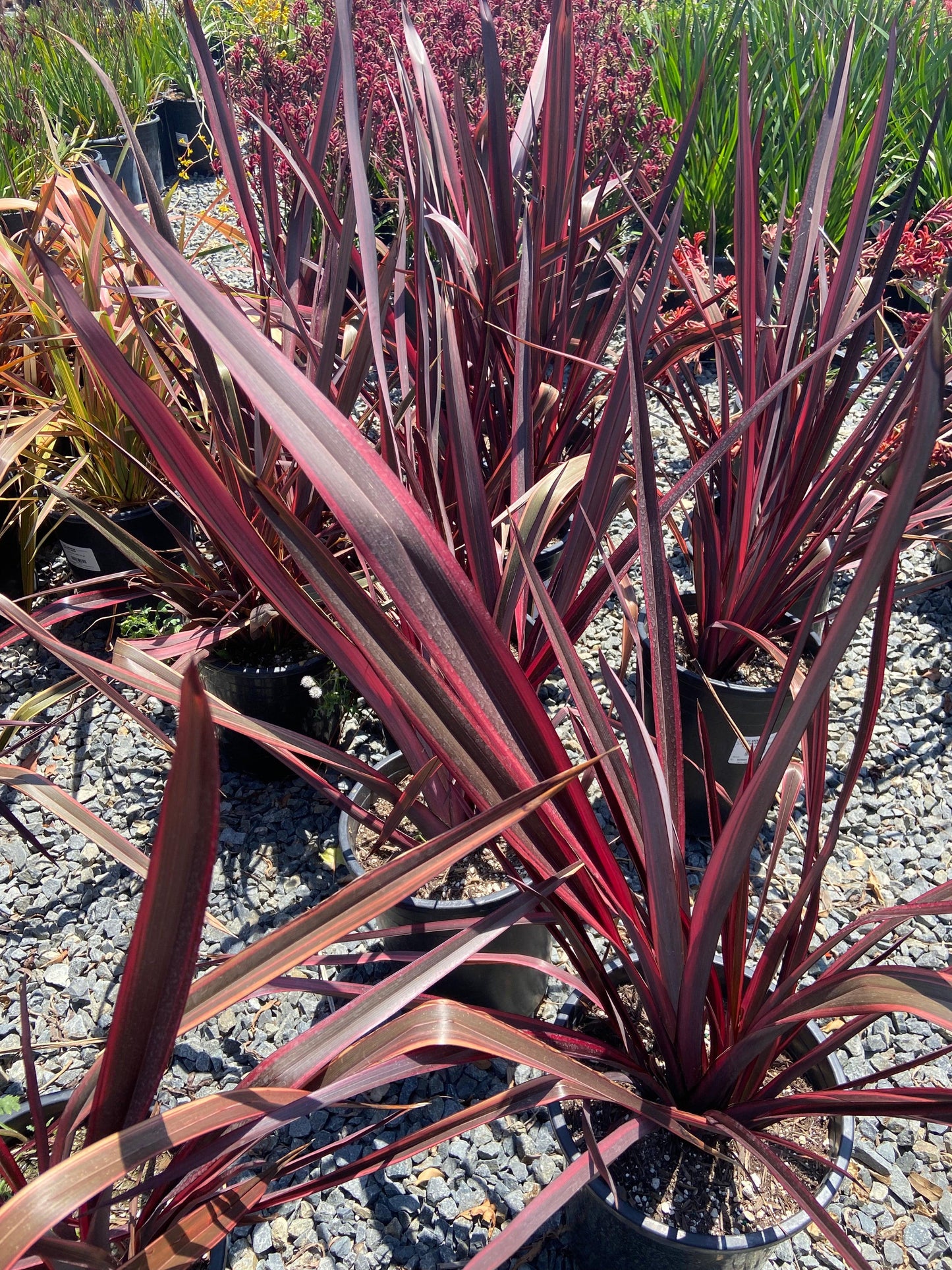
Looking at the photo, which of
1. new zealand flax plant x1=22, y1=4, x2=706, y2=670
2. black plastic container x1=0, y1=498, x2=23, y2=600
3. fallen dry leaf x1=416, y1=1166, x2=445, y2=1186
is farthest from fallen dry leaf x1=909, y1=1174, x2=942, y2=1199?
black plastic container x1=0, y1=498, x2=23, y2=600

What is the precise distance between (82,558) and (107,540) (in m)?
0.09

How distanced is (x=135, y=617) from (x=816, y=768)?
55.3 inches

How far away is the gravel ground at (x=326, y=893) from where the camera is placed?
1006 millimetres

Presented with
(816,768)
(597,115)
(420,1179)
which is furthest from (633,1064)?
(597,115)

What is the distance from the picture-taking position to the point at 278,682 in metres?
1.41

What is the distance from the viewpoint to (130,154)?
3.98m

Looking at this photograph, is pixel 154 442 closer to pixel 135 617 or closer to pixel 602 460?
pixel 602 460

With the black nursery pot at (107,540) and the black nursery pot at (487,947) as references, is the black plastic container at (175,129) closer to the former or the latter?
the black nursery pot at (107,540)

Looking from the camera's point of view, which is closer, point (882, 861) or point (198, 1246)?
point (198, 1246)

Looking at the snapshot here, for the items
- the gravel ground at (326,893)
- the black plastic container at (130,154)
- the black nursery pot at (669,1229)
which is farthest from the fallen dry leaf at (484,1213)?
the black plastic container at (130,154)

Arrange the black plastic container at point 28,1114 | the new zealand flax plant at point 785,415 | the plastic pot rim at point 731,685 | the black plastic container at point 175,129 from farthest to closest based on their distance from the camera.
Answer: the black plastic container at point 175,129
the plastic pot rim at point 731,685
the new zealand flax plant at point 785,415
the black plastic container at point 28,1114

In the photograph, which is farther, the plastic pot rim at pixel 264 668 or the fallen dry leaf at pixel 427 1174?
the plastic pot rim at pixel 264 668

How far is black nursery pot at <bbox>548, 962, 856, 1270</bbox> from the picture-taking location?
739 mm

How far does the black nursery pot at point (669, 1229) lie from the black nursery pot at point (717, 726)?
52cm
